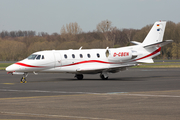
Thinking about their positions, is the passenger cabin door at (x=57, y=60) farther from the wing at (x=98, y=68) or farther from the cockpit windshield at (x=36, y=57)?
the wing at (x=98, y=68)

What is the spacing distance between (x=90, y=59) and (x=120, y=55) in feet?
10.1

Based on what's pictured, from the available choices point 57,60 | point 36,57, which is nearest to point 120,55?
point 57,60

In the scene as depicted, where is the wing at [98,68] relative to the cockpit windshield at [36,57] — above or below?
below

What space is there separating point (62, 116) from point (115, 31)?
340ft

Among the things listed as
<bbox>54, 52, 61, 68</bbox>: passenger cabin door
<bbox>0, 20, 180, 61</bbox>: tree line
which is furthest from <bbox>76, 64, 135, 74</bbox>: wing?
<bbox>0, 20, 180, 61</bbox>: tree line

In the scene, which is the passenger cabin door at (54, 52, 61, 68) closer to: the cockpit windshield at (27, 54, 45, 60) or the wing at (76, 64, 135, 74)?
the cockpit windshield at (27, 54, 45, 60)

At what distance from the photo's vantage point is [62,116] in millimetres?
10922

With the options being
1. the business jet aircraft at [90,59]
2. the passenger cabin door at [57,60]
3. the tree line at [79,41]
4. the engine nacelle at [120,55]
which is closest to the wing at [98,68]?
the business jet aircraft at [90,59]

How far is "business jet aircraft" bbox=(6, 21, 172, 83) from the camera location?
94.9ft

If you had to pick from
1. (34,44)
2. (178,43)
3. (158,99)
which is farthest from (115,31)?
(158,99)

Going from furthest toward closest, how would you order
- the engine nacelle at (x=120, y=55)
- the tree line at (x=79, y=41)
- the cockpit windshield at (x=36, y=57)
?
the tree line at (x=79, y=41), the engine nacelle at (x=120, y=55), the cockpit windshield at (x=36, y=57)

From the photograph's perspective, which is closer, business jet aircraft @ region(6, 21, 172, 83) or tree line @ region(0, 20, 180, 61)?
business jet aircraft @ region(6, 21, 172, 83)

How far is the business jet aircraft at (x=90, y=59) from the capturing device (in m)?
28.9

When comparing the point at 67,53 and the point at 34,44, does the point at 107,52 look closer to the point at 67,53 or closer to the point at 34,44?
the point at 67,53
